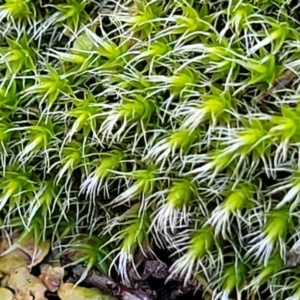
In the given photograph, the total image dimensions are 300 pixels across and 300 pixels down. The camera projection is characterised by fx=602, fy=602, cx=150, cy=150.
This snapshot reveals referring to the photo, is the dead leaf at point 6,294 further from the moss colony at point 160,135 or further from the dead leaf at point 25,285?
the moss colony at point 160,135

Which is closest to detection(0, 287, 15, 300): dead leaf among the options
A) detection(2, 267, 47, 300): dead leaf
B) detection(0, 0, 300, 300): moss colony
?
detection(2, 267, 47, 300): dead leaf

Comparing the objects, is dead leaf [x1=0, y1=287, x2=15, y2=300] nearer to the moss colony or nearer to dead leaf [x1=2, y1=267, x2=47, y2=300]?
dead leaf [x1=2, y1=267, x2=47, y2=300]

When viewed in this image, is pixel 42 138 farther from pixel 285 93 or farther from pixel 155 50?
pixel 285 93

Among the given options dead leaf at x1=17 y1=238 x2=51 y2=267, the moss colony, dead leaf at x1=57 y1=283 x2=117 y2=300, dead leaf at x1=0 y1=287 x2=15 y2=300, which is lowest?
dead leaf at x1=0 y1=287 x2=15 y2=300

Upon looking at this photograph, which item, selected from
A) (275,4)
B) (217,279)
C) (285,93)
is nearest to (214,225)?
(217,279)

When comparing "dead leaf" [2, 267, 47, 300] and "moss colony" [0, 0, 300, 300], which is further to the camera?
"dead leaf" [2, 267, 47, 300]

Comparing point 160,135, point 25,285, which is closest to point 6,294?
point 25,285
